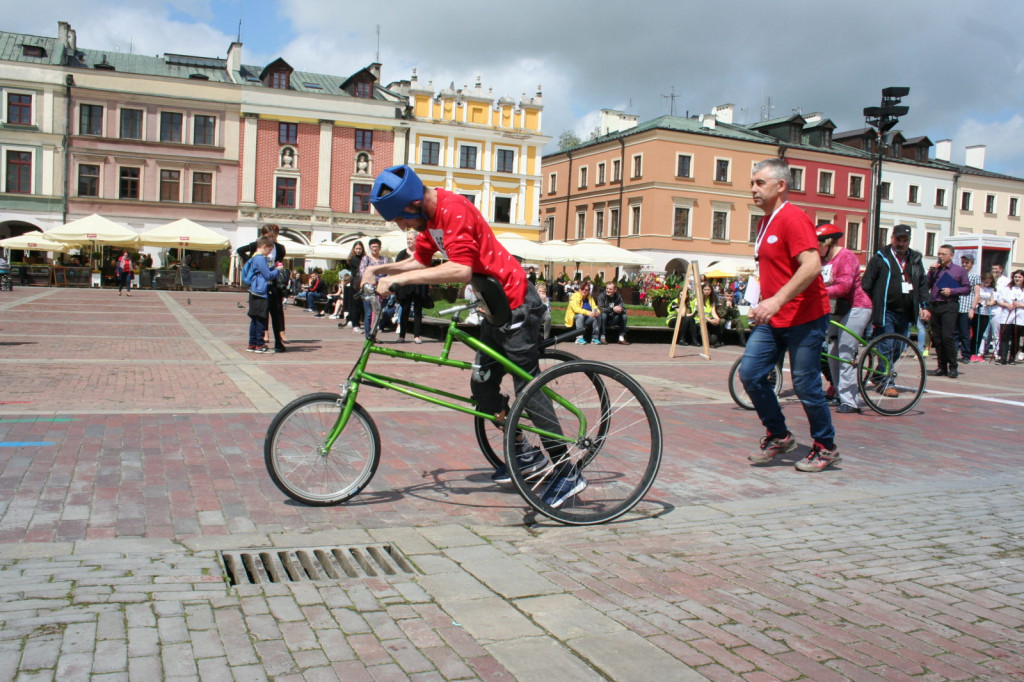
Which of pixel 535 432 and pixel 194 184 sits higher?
pixel 194 184

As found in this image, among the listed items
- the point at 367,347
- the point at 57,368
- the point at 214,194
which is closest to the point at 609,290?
the point at 57,368

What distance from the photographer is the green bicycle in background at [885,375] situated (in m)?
8.42

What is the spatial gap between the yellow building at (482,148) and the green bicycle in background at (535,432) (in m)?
53.8

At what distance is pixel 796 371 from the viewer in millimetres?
5953

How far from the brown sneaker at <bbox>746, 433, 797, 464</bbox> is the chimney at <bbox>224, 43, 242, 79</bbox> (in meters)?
56.0

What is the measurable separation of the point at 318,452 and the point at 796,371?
3340mm

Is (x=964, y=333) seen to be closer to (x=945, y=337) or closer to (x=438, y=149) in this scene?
(x=945, y=337)

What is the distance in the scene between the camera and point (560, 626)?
3.02m

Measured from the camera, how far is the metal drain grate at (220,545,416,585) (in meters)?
3.47

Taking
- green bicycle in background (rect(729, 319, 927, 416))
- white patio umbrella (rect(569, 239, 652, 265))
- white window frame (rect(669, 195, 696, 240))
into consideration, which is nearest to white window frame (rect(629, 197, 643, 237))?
white window frame (rect(669, 195, 696, 240))

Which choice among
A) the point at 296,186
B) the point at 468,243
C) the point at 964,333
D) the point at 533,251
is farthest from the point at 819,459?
the point at 296,186

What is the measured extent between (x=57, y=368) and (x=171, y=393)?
2396 mm

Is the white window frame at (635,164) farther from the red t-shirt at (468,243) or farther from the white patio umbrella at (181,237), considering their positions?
the red t-shirt at (468,243)

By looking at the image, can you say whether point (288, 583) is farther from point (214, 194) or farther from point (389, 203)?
point (214, 194)
